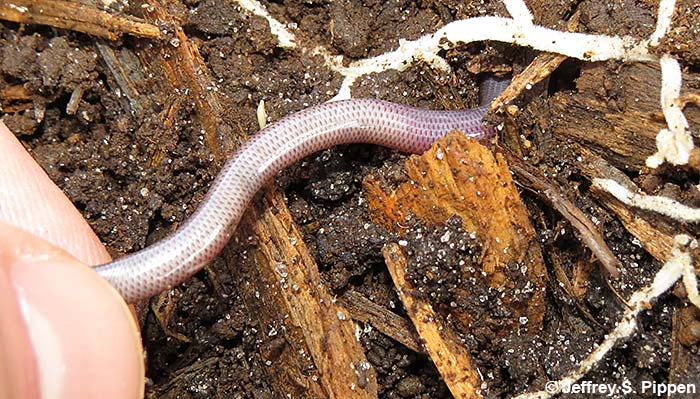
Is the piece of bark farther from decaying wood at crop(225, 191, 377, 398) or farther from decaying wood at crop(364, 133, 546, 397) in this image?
decaying wood at crop(225, 191, 377, 398)

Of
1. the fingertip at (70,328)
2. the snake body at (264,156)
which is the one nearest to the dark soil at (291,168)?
the snake body at (264,156)

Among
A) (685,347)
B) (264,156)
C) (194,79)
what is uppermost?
A: (194,79)

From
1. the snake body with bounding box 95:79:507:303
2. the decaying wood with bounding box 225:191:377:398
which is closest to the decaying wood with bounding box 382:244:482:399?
the decaying wood with bounding box 225:191:377:398

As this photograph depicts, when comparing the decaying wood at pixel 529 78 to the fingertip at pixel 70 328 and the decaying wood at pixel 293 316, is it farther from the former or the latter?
the fingertip at pixel 70 328

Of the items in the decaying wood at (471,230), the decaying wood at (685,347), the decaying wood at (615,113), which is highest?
the decaying wood at (615,113)

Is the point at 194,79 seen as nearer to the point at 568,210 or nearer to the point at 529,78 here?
the point at 529,78

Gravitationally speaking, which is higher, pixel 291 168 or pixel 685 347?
pixel 291 168

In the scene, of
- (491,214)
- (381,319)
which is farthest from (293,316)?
(491,214)
